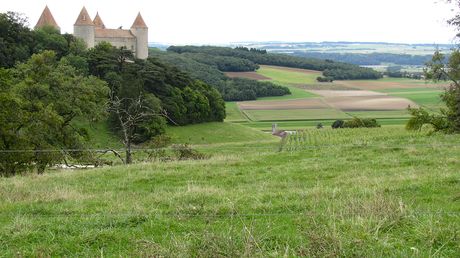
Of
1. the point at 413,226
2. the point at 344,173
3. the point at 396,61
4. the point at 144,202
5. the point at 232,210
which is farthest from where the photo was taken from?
the point at 396,61

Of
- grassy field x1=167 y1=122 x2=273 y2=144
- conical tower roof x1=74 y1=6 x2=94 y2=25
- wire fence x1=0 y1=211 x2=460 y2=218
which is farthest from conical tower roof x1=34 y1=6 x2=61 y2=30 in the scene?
wire fence x1=0 y1=211 x2=460 y2=218

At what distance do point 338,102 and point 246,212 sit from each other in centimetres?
8636

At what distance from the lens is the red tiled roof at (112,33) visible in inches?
4036

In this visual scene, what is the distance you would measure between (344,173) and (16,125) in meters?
17.1

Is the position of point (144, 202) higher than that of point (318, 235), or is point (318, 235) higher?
point (318, 235)

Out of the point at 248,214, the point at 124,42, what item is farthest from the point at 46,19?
the point at 248,214

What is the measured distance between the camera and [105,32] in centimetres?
10369

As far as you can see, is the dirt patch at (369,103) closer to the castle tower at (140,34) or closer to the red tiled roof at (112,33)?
the castle tower at (140,34)

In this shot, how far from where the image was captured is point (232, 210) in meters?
7.26

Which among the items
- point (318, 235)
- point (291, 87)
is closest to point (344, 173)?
point (318, 235)

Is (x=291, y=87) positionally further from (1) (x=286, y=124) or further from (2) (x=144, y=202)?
(2) (x=144, y=202)

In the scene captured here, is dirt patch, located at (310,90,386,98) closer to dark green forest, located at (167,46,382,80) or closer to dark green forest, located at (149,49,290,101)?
dark green forest, located at (149,49,290,101)

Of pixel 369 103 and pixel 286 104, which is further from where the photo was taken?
pixel 286 104

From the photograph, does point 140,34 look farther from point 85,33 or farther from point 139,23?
point 85,33
